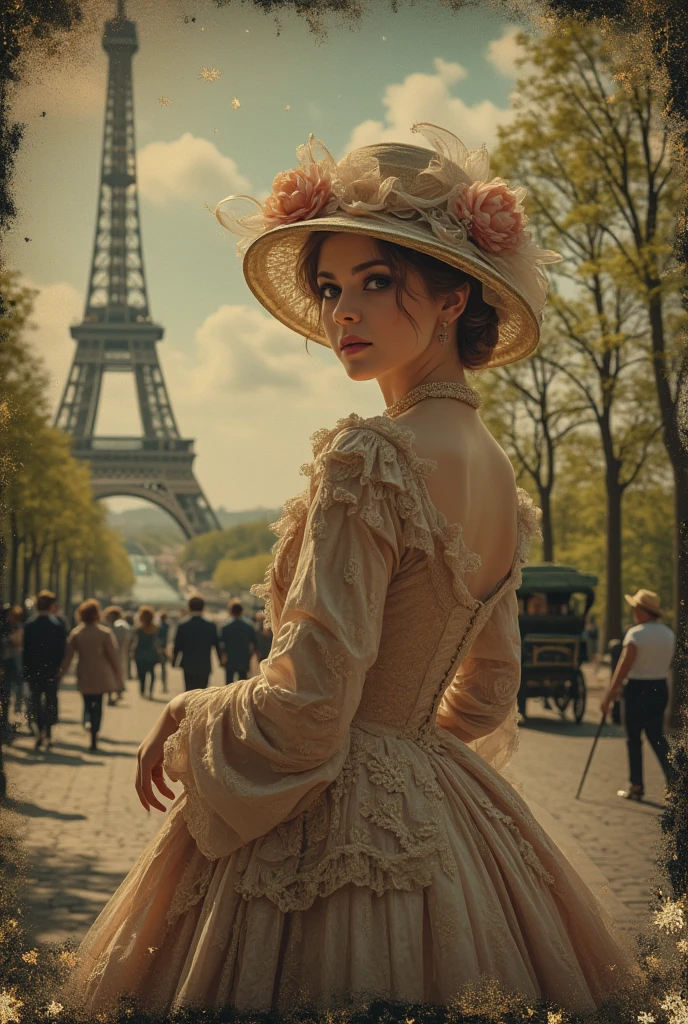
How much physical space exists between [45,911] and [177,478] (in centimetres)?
4631

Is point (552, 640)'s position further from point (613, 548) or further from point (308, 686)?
point (308, 686)

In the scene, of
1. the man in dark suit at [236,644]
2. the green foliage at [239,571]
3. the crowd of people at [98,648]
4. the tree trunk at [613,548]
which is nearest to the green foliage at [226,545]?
the green foliage at [239,571]

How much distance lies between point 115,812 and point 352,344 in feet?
20.9

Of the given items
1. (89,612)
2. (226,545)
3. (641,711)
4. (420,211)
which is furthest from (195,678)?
(226,545)

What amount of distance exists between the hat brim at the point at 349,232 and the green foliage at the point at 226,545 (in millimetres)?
48515

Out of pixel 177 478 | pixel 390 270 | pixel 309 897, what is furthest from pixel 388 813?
pixel 177 478

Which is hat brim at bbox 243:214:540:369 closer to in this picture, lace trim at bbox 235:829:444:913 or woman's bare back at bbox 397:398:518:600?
woman's bare back at bbox 397:398:518:600

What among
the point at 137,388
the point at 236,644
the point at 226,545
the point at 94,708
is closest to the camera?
the point at 94,708

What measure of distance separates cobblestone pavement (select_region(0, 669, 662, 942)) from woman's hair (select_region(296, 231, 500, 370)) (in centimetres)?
109

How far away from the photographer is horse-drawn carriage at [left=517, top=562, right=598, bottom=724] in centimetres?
1413

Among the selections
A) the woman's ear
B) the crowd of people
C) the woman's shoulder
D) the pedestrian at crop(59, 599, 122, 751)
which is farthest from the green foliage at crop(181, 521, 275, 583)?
the woman's shoulder

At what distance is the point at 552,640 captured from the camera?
1416cm

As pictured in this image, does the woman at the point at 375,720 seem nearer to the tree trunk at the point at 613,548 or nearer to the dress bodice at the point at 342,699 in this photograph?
the dress bodice at the point at 342,699

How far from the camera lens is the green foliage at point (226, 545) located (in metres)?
53.1
